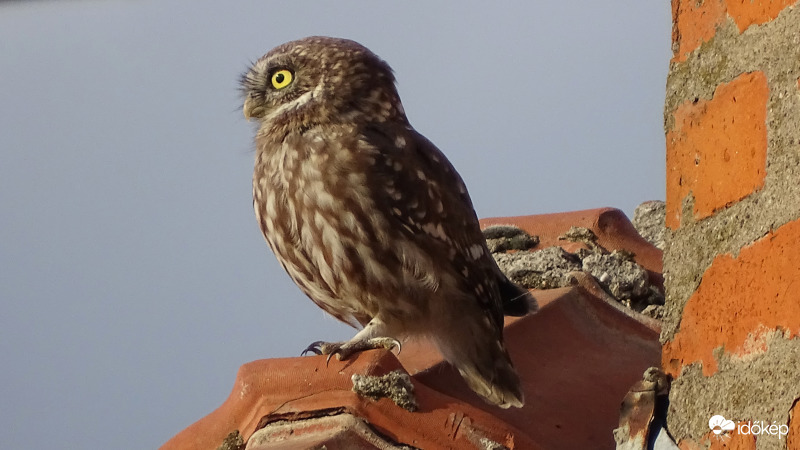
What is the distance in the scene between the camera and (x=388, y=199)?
323 cm

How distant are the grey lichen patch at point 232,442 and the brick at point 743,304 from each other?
3.29ft

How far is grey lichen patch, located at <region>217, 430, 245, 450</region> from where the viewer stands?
2383mm

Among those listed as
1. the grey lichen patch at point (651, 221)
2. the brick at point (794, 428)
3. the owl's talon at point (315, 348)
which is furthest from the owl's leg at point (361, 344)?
the brick at point (794, 428)

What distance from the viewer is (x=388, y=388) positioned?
2.29 m

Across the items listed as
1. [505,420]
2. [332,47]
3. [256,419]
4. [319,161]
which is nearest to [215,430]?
[256,419]

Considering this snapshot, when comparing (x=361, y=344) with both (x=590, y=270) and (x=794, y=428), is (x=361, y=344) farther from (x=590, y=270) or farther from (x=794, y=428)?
(x=794, y=428)

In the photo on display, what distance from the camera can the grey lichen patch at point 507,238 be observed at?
358 cm

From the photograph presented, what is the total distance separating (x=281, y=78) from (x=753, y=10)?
231cm

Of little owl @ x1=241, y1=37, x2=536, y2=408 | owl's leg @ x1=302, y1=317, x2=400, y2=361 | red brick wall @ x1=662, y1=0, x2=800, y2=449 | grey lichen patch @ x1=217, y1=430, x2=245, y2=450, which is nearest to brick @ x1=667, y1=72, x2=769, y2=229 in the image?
red brick wall @ x1=662, y1=0, x2=800, y2=449

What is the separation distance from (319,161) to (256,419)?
3.70ft

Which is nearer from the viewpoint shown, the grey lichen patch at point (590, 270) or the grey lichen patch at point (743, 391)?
the grey lichen patch at point (743, 391)

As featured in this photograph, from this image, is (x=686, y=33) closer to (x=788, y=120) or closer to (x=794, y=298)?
(x=788, y=120)

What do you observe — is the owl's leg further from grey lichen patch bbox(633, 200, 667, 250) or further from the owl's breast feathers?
grey lichen patch bbox(633, 200, 667, 250)

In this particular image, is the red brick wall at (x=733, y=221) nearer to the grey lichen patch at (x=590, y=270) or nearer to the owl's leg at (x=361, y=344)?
the owl's leg at (x=361, y=344)
